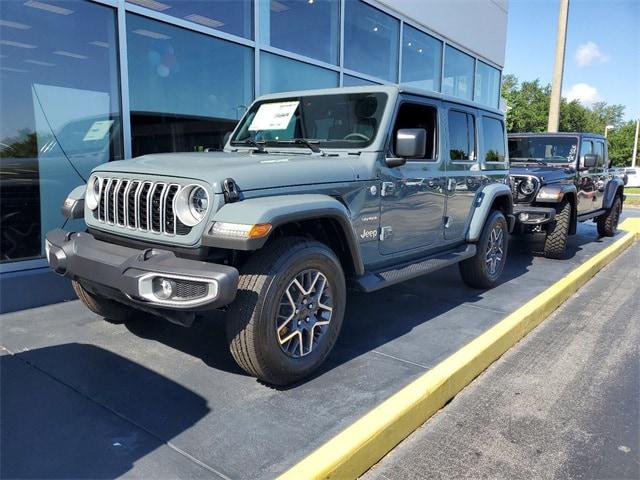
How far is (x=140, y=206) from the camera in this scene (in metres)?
3.02

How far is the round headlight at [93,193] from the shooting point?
3.38 meters

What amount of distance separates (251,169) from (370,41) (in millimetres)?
7620

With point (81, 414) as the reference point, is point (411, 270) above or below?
above

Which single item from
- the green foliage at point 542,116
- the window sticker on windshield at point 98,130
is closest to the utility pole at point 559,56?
the window sticker on windshield at point 98,130

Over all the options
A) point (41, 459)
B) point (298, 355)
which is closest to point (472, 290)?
point (298, 355)

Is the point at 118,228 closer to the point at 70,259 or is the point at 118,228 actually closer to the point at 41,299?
the point at 70,259

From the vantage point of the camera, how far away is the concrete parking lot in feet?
7.66

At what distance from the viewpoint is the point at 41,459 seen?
228cm

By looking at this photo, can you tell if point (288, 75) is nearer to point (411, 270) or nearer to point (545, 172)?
point (545, 172)

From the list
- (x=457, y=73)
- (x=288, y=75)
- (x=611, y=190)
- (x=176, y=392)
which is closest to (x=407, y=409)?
(x=176, y=392)

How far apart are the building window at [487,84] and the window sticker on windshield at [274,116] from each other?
422 inches

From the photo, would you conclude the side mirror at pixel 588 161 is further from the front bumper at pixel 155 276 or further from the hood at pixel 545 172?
the front bumper at pixel 155 276

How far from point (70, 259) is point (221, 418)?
139cm

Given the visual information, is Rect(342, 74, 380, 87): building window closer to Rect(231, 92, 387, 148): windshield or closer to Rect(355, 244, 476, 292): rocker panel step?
Rect(231, 92, 387, 148): windshield
